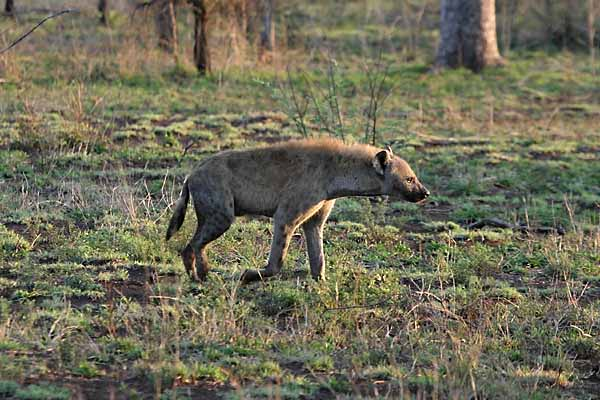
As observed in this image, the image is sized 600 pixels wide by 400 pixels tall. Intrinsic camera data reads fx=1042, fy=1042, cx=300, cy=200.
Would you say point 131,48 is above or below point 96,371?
above

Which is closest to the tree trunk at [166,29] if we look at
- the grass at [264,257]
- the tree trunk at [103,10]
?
the grass at [264,257]

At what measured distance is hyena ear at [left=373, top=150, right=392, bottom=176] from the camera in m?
7.52

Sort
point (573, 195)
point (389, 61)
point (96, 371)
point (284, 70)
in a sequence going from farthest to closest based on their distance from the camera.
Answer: point (389, 61)
point (284, 70)
point (573, 195)
point (96, 371)

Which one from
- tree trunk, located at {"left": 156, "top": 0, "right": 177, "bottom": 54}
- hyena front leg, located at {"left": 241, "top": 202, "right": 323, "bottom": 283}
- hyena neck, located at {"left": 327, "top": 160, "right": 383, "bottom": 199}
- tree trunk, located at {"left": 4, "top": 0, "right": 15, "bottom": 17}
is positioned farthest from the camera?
tree trunk, located at {"left": 156, "top": 0, "right": 177, "bottom": 54}

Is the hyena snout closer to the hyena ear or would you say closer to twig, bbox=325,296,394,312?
the hyena ear

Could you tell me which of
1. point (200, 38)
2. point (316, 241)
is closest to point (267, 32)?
point (200, 38)

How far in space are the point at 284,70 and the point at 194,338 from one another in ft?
35.5

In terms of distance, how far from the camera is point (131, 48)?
1543 cm

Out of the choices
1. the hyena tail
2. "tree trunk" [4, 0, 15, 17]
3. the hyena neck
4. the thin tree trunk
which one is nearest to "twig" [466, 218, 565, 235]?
the hyena neck

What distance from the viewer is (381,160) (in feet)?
24.8

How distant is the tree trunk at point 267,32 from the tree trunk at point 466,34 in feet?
9.47

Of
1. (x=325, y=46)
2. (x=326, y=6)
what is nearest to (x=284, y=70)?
(x=325, y=46)

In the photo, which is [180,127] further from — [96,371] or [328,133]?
[96,371]

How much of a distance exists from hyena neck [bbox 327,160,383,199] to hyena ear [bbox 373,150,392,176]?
0.05 meters
